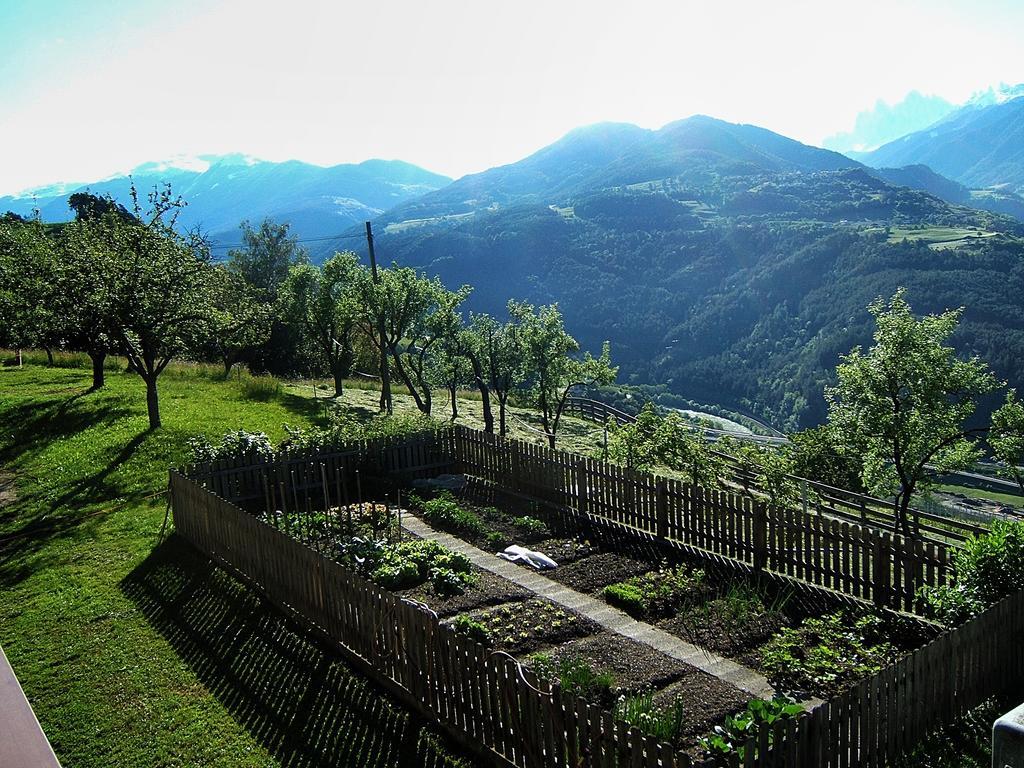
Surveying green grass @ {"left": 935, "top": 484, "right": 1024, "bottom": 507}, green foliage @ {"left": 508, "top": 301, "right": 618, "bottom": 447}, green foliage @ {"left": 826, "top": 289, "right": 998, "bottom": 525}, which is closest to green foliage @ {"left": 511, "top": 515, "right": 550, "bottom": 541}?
green foliage @ {"left": 826, "top": 289, "right": 998, "bottom": 525}

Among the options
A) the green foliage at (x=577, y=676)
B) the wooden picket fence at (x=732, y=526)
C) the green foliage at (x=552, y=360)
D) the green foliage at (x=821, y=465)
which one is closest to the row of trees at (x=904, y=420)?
the wooden picket fence at (x=732, y=526)

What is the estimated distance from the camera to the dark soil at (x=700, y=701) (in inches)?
290

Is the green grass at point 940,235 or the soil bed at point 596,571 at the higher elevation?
the green grass at point 940,235

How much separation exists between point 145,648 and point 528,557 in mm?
5906

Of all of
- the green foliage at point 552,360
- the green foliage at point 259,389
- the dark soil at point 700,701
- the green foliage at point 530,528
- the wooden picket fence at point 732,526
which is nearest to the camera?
the dark soil at point 700,701

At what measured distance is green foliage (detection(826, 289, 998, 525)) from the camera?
1712 centimetres

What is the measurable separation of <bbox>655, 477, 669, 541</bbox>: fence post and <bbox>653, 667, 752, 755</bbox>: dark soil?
4.90 metres

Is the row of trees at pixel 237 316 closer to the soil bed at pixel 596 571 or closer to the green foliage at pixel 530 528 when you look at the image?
the green foliage at pixel 530 528

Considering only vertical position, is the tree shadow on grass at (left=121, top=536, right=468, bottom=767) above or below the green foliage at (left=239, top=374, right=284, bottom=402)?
below

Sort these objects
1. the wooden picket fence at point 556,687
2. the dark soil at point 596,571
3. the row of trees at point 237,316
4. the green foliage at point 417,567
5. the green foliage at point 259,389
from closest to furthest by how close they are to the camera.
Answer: the wooden picket fence at point 556,687
the green foliage at point 417,567
the dark soil at point 596,571
the row of trees at point 237,316
the green foliage at point 259,389

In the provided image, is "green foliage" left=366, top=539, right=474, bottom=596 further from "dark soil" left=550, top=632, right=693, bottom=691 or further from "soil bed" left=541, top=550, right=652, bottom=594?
"dark soil" left=550, top=632, right=693, bottom=691

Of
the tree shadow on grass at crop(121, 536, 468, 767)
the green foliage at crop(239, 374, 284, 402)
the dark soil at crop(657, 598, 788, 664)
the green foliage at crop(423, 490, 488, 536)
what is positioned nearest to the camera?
the tree shadow on grass at crop(121, 536, 468, 767)

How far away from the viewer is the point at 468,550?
13.4 m

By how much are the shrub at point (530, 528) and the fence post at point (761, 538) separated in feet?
13.0
